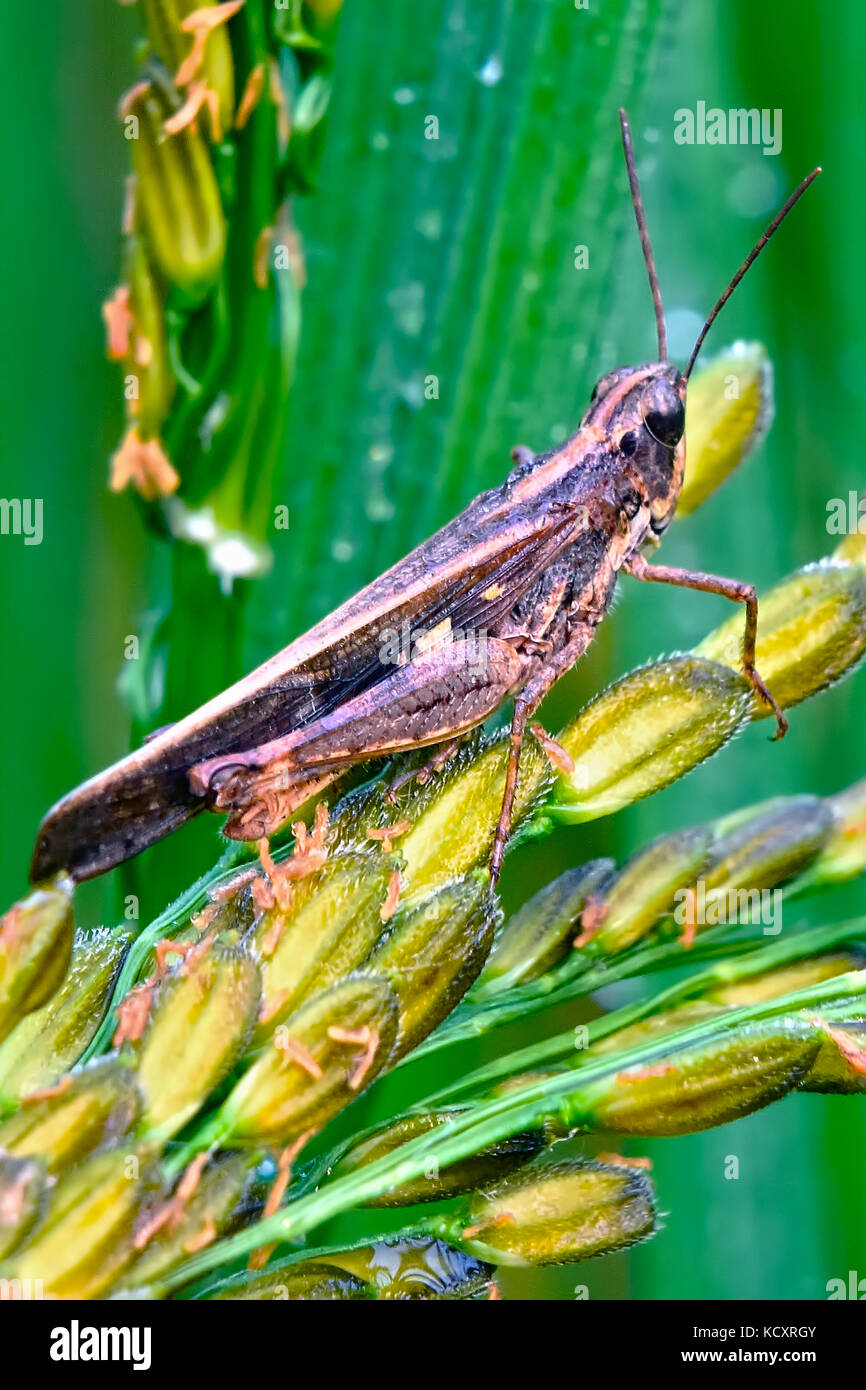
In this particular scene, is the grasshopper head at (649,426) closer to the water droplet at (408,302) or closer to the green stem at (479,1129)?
the water droplet at (408,302)

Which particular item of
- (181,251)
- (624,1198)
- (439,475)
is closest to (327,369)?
(439,475)

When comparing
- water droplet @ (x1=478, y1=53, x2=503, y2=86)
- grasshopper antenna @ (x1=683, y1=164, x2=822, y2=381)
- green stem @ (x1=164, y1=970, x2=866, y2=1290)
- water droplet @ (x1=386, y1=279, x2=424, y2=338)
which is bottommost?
green stem @ (x1=164, y1=970, x2=866, y2=1290)

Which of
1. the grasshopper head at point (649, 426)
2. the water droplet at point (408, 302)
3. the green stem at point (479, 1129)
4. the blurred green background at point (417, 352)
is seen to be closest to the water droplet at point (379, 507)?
the blurred green background at point (417, 352)

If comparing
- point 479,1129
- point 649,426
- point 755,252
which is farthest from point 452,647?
point 479,1129

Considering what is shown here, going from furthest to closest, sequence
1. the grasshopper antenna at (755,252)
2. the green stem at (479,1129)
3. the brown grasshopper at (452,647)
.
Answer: the grasshopper antenna at (755,252) → the brown grasshopper at (452,647) → the green stem at (479,1129)

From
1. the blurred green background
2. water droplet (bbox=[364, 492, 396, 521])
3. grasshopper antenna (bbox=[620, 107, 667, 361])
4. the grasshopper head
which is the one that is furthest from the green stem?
grasshopper antenna (bbox=[620, 107, 667, 361])

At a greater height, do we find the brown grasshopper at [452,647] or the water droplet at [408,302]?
the water droplet at [408,302]

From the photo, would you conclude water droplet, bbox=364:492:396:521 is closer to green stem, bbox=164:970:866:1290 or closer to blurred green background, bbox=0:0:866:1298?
blurred green background, bbox=0:0:866:1298
